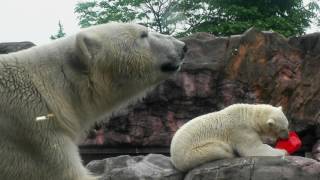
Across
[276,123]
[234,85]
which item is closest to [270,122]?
[276,123]

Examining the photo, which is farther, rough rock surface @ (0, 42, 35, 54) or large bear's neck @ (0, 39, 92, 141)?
rough rock surface @ (0, 42, 35, 54)

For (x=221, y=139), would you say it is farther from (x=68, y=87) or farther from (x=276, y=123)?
(x=68, y=87)

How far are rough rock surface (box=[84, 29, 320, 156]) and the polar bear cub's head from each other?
139 centimetres

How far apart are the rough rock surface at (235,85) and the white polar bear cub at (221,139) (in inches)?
60.5

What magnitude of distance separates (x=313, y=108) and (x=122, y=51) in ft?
17.7

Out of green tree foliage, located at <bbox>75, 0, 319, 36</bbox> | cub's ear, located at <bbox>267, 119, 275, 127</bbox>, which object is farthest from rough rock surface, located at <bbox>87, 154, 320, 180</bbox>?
green tree foliage, located at <bbox>75, 0, 319, 36</bbox>

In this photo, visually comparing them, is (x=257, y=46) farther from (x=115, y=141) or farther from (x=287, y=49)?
(x=115, y=141)

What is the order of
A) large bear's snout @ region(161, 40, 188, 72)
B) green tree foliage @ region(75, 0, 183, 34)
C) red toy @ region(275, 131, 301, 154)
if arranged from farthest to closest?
green tree foliage @ region(75, 0, 183, 34) < red toy @ region(275, 131, 301, 154) < large bear's snout @ region(161, 40, 188, 72)

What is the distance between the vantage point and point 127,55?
→ 191 cm

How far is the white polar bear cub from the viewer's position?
5.27 metres

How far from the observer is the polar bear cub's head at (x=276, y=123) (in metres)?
5.46

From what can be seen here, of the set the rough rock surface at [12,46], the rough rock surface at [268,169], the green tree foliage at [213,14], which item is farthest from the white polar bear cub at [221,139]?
the green tree foliage at [213,14]

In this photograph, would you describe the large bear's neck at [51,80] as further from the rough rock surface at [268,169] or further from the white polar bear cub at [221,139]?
the white polar bear cub at [221,139]

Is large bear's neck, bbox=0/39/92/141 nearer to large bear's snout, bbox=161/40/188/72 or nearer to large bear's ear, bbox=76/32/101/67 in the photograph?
large bear's ear, bbox=76/32/101/67
